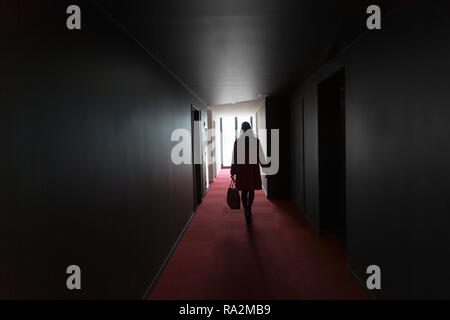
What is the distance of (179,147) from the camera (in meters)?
4.48

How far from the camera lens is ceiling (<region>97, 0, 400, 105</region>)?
2.02 m

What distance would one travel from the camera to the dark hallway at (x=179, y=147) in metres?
1.29

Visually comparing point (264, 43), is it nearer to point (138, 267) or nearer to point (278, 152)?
point (138, 267)

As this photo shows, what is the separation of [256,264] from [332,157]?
2054mm

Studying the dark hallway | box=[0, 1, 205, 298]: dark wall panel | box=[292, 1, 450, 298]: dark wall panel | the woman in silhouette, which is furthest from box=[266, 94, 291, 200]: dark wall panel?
box=[0, 1, 205, 298]: dark wall panel

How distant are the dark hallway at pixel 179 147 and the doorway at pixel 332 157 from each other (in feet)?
0.07
